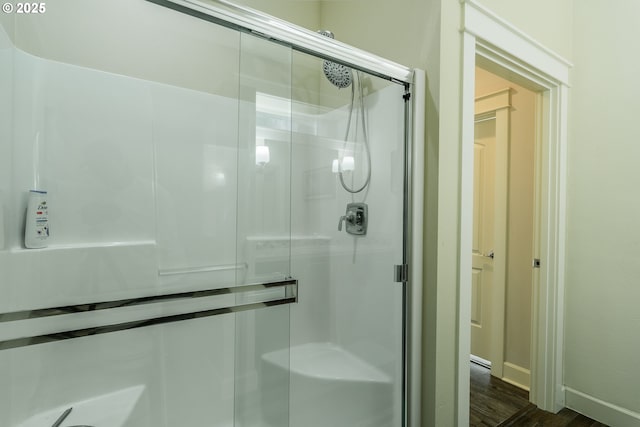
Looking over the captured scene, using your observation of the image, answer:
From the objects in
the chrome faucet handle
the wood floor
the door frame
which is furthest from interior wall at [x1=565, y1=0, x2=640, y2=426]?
the chrome faucet handle

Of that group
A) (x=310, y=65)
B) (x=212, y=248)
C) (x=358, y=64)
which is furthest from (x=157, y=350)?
(x=358, y=64)

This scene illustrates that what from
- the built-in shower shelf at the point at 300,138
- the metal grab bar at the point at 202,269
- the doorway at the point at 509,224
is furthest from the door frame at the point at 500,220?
the metal grab bar at the point at 202,269

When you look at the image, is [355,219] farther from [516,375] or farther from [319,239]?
[516,375]

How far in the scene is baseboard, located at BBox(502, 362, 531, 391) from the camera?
7.28 feet

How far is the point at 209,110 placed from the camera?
5.07 feet

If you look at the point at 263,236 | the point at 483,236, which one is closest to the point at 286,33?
the point at 263,236

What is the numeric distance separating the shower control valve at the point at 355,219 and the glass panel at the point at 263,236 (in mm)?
362

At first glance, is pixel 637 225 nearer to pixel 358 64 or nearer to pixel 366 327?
pixel 366 327

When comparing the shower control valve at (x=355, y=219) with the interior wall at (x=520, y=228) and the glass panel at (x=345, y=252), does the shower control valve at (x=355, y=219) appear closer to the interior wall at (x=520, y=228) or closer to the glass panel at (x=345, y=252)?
the glass panel at (x=345, y=252)

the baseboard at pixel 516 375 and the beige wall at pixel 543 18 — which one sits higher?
the beige wall at pixel 543 18

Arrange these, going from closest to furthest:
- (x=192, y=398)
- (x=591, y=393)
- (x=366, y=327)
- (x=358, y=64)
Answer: (x=358, y=64) → (x=192, y=398) → (x=366, y=327) → (x=591, y=393)

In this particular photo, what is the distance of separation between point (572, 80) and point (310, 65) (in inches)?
68.1

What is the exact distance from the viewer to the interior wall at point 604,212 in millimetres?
1755

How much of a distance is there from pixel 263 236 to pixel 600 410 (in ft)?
7.15
